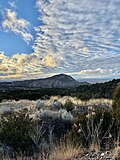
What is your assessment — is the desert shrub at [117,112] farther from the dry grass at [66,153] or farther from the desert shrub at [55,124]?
the desert shrub at [55,124]

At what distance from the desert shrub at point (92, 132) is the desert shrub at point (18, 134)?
149cm

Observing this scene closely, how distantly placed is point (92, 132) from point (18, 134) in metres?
2.79

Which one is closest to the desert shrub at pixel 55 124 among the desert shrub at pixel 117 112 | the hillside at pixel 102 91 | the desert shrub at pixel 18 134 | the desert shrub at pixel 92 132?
the desert shrub at pixel 18 134

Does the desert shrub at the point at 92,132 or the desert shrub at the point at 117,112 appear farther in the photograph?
the desert shrub at the point at 117,112

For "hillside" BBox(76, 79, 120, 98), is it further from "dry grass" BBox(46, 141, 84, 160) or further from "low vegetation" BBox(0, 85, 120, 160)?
"dry grass" BBox(46, 141, 84, 160)

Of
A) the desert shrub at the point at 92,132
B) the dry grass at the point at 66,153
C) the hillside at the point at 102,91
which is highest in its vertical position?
the hillside at the point at 102,91

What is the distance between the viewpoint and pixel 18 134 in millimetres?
11797

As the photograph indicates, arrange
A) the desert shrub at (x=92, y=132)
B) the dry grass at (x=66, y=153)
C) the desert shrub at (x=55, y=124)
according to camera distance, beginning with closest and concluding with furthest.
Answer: the dry grass at (x=66, y=153), the desert shrub at (x=92, y=132), the desert shrub at (x=55, y=124)

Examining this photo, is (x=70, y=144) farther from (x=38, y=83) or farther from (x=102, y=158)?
(x=38, y=83)

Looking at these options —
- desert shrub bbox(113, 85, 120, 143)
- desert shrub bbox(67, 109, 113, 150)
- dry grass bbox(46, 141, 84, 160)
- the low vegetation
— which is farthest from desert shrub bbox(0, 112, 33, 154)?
desert shrub bbox(113, 85, 120, 143)

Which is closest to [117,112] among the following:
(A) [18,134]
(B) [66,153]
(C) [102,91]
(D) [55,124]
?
(B) [66,153]

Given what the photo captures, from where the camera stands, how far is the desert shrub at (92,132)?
33.4 ft

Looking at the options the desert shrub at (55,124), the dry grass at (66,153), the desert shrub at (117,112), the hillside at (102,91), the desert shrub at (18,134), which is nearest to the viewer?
the dry grass at (66,153)

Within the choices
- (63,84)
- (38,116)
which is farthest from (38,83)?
(38,116)
